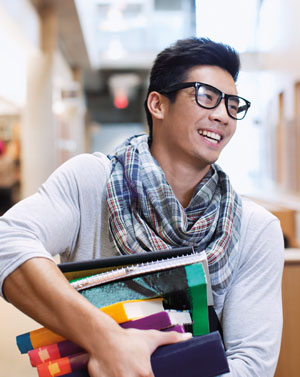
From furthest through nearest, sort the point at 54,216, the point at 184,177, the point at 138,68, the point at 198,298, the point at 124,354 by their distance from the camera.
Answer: the point at 138,68, the point at 184,177, the point at 54,216, the point at 198,298, the point at 124,354

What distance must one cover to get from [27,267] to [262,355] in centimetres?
59

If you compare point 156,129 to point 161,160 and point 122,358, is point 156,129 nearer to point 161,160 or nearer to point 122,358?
point 161,160

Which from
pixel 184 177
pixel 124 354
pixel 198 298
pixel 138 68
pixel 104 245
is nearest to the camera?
pixel 124 354

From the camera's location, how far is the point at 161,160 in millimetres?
1466

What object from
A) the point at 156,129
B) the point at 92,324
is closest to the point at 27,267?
the point at 92,324

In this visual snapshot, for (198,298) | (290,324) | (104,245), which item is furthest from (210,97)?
(290,324)

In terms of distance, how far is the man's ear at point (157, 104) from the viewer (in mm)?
1459

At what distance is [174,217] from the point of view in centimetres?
123

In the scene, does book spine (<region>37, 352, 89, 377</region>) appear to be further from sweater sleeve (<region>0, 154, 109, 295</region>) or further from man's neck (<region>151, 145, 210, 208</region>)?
man's neck (<region>151, 145, 210, 208</region>)

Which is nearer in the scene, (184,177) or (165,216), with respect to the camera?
(165,216)

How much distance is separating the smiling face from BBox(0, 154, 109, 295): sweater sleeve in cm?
24

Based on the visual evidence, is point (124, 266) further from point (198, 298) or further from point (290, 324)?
point (290, 324)

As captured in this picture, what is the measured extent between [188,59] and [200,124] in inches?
8.0

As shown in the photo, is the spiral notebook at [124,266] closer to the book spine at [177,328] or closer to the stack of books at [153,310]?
the stack of books at [153,310]
